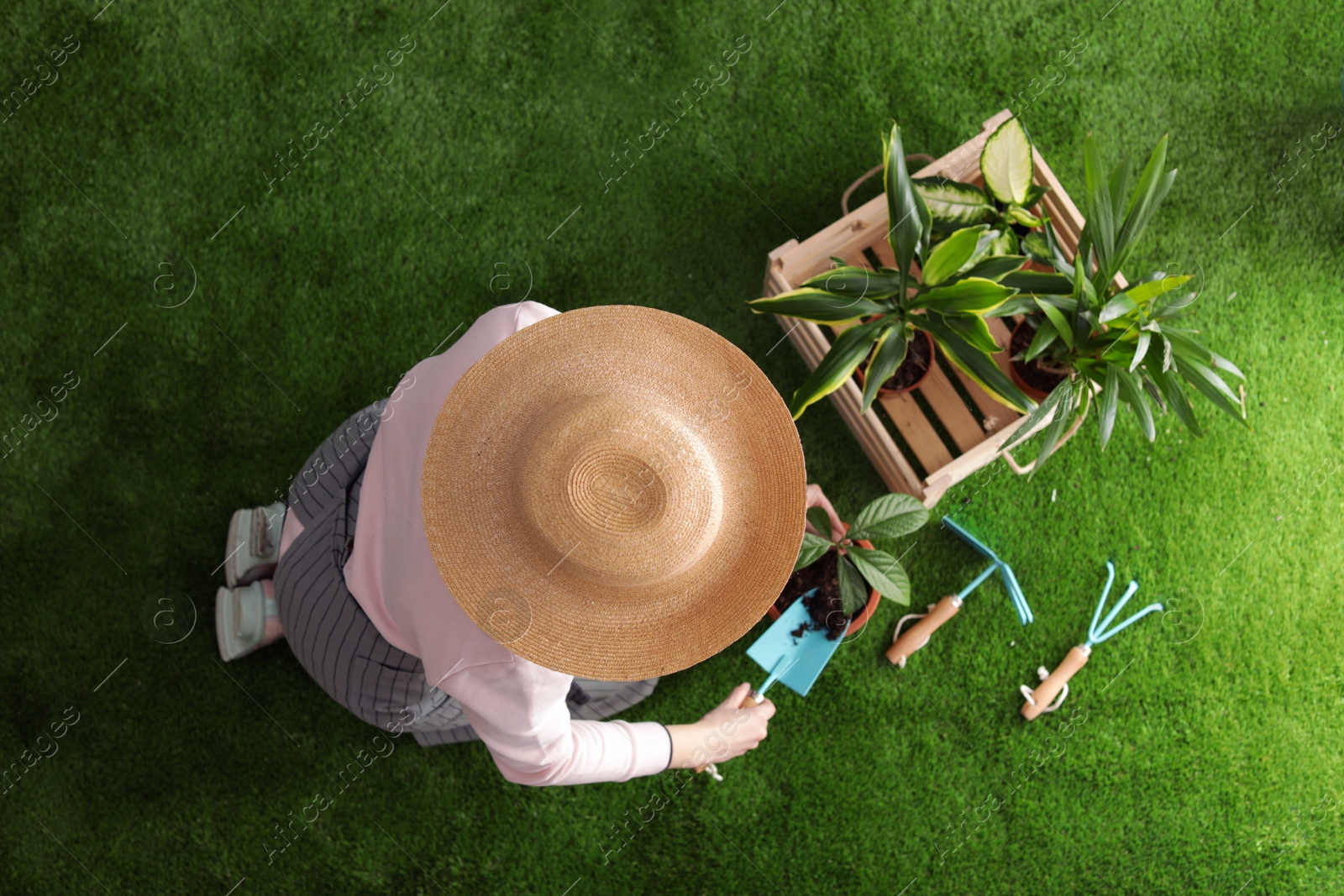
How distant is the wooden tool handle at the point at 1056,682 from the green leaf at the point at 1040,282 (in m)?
0.98

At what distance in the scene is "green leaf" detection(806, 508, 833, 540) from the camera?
72.4 inches

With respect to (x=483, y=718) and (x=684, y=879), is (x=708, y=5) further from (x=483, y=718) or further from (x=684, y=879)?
(x=684, y=879)

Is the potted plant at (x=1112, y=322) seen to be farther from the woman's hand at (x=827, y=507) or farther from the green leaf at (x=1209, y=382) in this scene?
the woman's hand at (x=827, y=507)

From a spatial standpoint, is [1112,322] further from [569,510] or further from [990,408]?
[569,510]

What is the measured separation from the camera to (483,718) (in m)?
1.26

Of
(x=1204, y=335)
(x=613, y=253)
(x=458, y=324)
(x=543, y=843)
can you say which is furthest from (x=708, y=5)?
(x=543, y=843)

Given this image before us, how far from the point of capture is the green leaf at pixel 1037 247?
1.83 metres

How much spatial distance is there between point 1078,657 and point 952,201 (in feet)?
3.97

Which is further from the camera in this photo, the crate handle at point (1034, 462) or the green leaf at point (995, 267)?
the crate handle at point (1034, 462)

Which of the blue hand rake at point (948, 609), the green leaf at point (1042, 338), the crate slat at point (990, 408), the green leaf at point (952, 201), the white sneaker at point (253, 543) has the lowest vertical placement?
the blue hand rake at point (948, 609)

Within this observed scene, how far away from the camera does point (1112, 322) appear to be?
1.68 meters

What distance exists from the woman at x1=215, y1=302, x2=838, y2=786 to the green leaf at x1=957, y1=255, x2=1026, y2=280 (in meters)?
0.73

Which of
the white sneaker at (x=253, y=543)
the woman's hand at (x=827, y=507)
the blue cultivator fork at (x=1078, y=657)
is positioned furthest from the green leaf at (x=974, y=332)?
the white sneaker at (x=253, y=543)

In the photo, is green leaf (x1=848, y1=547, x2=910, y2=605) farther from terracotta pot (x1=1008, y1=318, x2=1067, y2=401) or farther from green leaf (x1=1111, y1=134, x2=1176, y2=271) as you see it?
green leaf (x1=1111, y1=134, x2=1176, y2=271)
